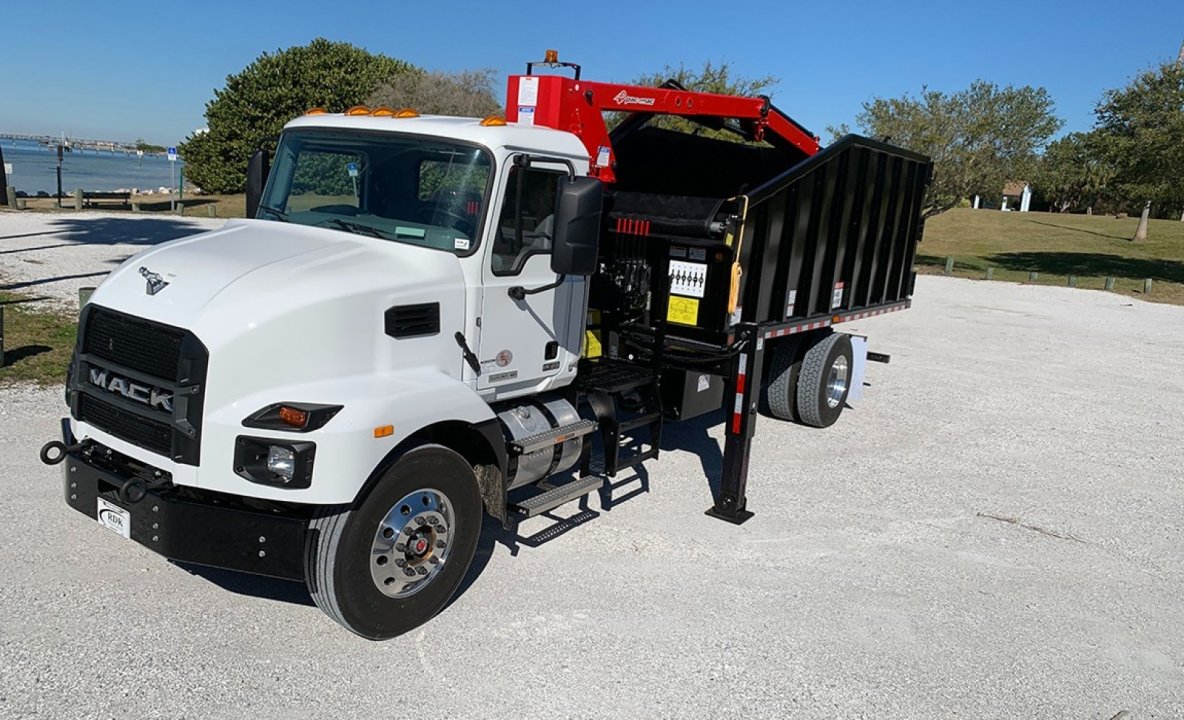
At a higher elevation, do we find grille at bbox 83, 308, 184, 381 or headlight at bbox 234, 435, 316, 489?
grille at bbox 83, 308, 184, 381

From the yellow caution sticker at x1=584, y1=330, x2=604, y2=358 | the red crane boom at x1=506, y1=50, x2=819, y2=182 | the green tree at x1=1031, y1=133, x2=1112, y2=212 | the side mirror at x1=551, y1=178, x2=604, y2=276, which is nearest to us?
the side mirror at x1=551, y1=178, x2=604, y2=276

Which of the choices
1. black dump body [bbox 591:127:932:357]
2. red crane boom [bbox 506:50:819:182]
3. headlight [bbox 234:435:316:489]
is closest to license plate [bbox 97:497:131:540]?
headlight [bbox 234:435:316:489]

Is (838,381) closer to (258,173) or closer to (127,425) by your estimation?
(258,173)

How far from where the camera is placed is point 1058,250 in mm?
41531

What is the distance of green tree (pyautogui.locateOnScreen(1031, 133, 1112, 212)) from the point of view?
107 feet

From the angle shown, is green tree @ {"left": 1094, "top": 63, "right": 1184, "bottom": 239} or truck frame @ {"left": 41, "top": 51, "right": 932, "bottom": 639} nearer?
truck frame @ {"left": 41, "top": 51, "right": 932, "bottom": 639}

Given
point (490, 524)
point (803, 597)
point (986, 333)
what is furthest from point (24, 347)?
point (986, 333)

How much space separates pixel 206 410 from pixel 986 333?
15718mm

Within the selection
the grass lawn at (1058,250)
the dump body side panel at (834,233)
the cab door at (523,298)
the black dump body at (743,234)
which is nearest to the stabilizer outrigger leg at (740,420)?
the black dump body at (743,234)

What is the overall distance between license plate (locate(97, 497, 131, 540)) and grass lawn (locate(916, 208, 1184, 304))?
2772 cm

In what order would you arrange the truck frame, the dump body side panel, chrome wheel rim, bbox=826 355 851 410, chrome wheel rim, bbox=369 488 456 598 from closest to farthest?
the truck frame < chrome wheel rim, bbox=369 488 456 598 < the dump body side panel < chrome wheel rim, bbox=826 355 851 410

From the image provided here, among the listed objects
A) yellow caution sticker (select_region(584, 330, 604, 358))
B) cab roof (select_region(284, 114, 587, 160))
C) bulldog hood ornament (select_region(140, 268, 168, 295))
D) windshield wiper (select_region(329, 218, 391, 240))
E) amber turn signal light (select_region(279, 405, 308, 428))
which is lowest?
amber turn signal light (select_region(279, 405, 308, 428))

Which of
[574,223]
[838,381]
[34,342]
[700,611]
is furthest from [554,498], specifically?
[34,342]

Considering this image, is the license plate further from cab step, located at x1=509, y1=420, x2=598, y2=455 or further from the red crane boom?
the red crane boom
